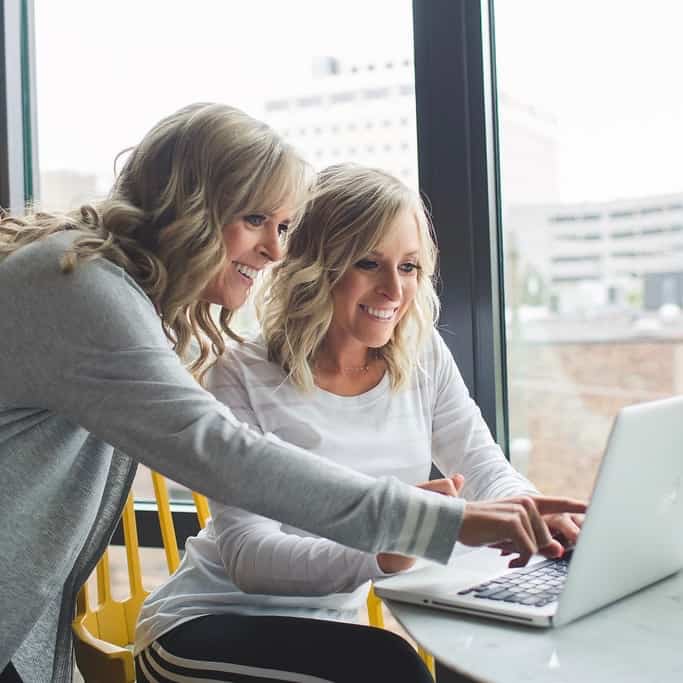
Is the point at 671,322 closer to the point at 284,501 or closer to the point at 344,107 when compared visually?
the point at 344,107

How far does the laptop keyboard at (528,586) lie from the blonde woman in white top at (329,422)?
83mm

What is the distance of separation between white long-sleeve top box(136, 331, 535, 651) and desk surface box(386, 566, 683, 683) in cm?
25

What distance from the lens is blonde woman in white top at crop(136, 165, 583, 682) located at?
49.3 inches

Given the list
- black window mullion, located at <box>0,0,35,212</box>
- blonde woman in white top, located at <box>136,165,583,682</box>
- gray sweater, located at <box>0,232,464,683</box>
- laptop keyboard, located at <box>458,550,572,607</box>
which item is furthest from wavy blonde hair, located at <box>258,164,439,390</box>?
black window mullion, located at <box>0,0,35,212</box>

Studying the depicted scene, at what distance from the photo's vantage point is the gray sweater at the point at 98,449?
1049 millimetres

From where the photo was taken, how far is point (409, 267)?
1685 mm

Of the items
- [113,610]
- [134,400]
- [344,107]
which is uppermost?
[344,107]

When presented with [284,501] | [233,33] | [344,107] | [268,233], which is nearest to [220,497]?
[284,501]

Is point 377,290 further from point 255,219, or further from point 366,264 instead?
point 255,219

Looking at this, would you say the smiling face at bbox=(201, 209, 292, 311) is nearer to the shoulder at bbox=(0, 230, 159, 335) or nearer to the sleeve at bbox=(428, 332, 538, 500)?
the shoulder at bbox=(0, 230, 159, 335)

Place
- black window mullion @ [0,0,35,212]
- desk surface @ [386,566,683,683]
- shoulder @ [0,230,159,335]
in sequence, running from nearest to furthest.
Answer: desk surface @ [386,566,683,683], shoulder @ [0,230,159,335], black window mullion @ [0,0,35,212]

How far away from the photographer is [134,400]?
1.10 meters

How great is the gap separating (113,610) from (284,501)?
32.3 inches

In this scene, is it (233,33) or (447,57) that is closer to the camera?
(447,57)
